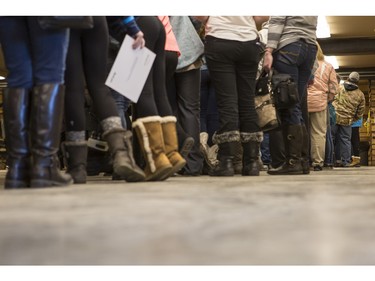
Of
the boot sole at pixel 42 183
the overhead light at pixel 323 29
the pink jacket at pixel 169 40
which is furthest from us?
the overhead light at pixel 323 29

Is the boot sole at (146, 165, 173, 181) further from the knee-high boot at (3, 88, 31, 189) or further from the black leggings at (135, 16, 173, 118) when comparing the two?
the knee-high boot at (3, 88, 31, 189)

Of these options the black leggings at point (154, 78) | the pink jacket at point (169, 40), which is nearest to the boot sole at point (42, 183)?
the black leggings at point (154, 78)

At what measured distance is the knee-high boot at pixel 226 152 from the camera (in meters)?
3.15

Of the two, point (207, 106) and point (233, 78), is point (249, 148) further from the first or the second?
point (207, 106)

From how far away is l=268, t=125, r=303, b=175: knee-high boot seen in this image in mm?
3531

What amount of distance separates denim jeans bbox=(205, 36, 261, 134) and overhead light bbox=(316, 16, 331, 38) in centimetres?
606

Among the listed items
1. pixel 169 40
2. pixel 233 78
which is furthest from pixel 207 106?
pixel 169 40

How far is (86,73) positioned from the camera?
2.29 metres

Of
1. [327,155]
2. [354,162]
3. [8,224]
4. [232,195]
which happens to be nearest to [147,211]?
[8,224]

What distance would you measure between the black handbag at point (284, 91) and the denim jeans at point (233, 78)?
0.66 feet

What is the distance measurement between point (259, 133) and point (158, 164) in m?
1.06

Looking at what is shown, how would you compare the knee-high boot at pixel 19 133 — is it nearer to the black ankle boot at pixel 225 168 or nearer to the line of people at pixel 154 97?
the line of people at pixel 154 97

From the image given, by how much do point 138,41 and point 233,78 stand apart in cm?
98

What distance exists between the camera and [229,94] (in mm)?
3168
